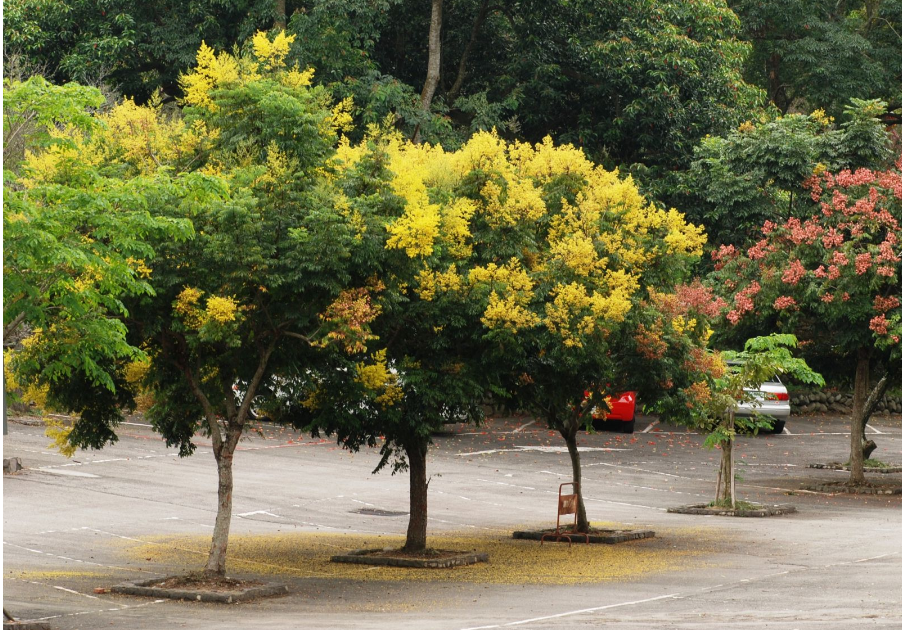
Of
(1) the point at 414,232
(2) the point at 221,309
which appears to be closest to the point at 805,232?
(1) the point at 414,232

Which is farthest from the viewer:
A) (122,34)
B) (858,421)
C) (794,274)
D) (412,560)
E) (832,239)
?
(122,34)

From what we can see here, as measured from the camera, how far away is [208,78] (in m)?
16.5

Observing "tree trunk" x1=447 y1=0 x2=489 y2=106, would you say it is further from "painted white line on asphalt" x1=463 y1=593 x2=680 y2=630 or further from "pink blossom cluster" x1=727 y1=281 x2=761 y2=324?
"painted white line on asphalt" x1=463 y1=593 x2=680 y2=630

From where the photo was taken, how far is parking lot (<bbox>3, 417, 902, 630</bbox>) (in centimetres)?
1454

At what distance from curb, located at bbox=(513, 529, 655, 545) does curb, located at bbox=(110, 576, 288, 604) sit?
243 inches

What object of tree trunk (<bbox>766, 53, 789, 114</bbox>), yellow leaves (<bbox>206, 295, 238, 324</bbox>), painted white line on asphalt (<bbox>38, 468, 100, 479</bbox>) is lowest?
painted white line on asphalt (<bbox>38, 468, 100, 479</bbox>)

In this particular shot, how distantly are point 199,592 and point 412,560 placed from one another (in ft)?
12.3

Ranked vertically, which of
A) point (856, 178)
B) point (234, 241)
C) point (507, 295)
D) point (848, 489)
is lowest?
point (848, 489)

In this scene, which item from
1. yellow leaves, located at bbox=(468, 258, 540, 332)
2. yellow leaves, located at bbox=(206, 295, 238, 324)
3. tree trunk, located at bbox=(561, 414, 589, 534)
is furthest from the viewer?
tree trunk, located at bbox=(561, 414, 589, 534)

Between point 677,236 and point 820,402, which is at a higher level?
point 677,236

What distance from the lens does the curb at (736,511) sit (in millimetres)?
24031

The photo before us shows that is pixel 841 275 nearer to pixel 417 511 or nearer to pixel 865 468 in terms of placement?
pixel 865 468

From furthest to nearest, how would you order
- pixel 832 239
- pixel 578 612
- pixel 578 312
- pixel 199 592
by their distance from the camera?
1. pixel 832 239
2. pixel 578 312
3. pixel 199 592
4. pixel 578 612

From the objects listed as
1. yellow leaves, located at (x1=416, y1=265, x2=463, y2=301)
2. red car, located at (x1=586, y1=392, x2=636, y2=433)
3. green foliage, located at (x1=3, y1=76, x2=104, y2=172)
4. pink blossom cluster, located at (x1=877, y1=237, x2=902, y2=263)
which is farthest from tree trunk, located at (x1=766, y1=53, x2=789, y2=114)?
green foliage, located at (x1=3, y1=76, x2=104, y2=172)
